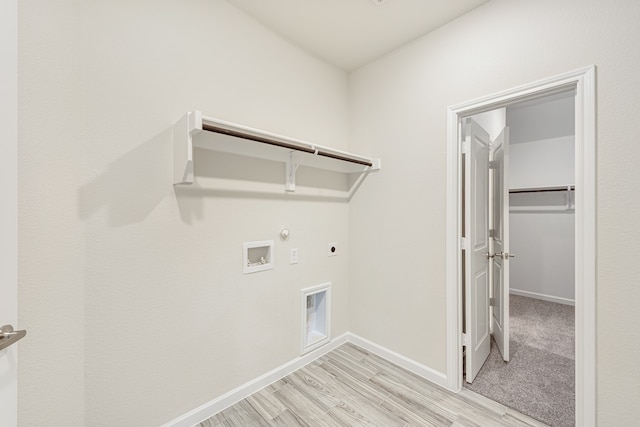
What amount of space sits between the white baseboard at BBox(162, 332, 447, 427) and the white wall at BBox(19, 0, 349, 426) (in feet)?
0.17

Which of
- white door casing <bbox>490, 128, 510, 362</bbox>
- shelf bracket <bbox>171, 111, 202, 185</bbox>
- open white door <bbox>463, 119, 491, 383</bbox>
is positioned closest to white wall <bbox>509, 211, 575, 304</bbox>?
white door casing <bbox>490, 128, 510, 362</bbox>

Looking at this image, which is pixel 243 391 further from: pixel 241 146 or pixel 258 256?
pixel 241 146

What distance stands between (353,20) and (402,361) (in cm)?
274

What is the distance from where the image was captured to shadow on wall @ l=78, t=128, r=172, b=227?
49.8 inches

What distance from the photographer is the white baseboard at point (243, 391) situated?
158cm

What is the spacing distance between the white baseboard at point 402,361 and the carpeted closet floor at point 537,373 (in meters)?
0.25

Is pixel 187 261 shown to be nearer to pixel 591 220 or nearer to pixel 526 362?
pixel 591 220

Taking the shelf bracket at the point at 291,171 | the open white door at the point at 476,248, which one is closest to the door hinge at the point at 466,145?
the open white door at the point at 476,248

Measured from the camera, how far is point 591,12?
1352mm

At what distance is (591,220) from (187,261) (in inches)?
89.1

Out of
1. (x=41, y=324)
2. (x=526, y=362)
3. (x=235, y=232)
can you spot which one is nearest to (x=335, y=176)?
(x=235, y=232)

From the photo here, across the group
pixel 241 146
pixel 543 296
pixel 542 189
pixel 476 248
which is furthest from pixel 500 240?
pixel 543 296

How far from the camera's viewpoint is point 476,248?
2.10 metres

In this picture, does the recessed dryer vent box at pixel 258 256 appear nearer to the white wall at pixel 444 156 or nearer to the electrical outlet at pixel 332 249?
the electrical outlet at pixel 332 249
